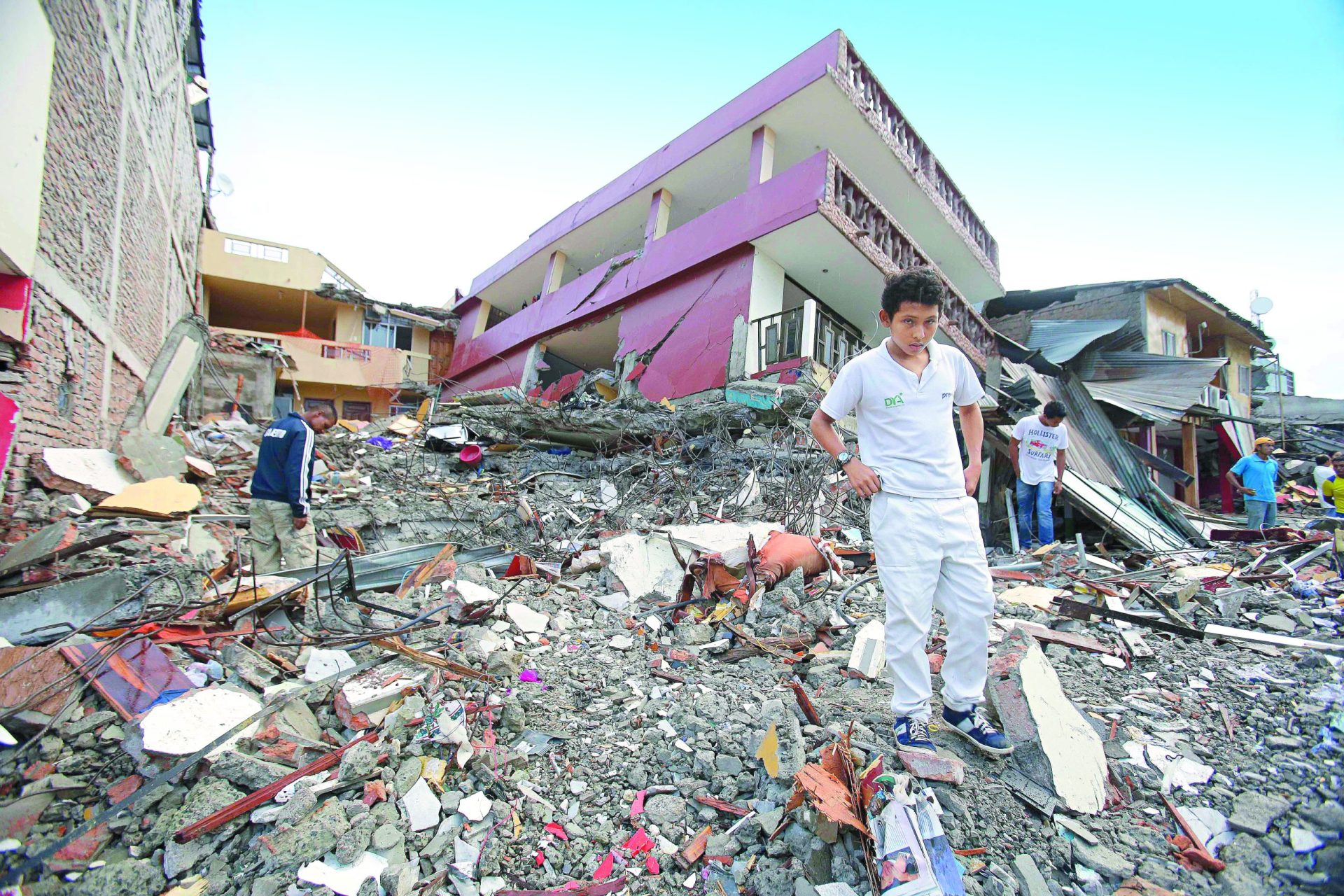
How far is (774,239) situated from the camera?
27.3ft

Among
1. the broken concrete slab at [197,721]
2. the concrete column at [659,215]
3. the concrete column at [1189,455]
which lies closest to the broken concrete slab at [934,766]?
the broken concrete slab at [197,721]

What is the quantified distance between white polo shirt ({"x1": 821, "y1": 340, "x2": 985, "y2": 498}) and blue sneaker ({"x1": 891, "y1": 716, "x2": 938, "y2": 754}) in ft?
2.43

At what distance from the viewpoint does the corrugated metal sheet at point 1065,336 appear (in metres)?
8.94

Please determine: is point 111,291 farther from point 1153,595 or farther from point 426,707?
point 1153,595

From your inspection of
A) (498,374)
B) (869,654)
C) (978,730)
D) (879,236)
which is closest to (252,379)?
(498,374)

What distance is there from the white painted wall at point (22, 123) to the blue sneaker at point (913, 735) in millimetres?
6061

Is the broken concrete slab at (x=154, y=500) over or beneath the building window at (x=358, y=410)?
beneath

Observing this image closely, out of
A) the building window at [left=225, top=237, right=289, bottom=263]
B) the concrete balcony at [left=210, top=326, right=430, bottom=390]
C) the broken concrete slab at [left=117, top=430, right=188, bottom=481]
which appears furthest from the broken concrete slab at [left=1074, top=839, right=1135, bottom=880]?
the building window at [left=225, top=237, right=289, bottom=263]

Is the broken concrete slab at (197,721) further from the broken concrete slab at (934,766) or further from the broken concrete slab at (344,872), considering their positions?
the broken concrete slab at (934,766)

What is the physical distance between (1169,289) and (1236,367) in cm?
550

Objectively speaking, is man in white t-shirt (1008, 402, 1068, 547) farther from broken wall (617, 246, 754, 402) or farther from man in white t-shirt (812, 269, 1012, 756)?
man in white t-shirt (812, 269, 1012, 756)

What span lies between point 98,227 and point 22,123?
8.08ft

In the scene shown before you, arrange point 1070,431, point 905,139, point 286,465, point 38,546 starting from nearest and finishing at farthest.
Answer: point 38,546, point 286,465, point 1070,431, point 905,139

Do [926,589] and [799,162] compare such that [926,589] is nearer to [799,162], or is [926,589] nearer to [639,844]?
[639,844]
